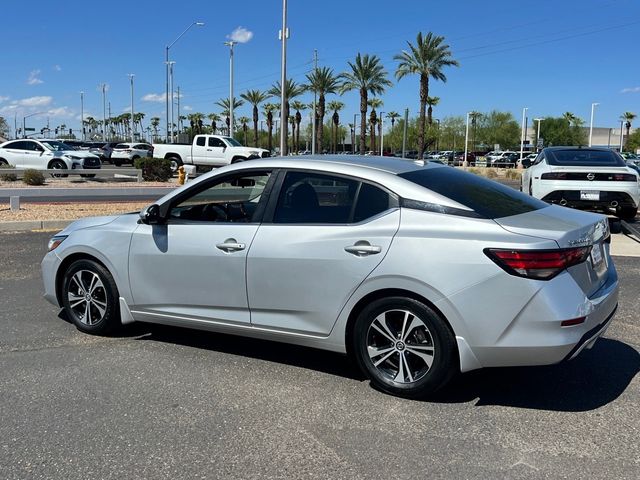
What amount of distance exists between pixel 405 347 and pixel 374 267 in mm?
547

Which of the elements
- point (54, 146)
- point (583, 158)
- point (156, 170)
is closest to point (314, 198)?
point (583, 158)

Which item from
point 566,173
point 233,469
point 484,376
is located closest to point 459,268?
point 484,376

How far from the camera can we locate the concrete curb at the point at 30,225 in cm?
1158

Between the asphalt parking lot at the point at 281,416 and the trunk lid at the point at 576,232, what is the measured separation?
83 centimetres

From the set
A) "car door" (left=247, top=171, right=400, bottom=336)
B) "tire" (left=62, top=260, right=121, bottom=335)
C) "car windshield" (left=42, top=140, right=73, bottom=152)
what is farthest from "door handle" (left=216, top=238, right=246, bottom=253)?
"car windshield" (left=42, top=140, right=73, bottom=152)

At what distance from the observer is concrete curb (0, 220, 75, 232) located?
38.0 ft

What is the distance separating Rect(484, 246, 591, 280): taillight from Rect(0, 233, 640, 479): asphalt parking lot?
92cm

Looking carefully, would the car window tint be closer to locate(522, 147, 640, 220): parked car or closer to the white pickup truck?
locate(522, 147, 640, 220): parked car

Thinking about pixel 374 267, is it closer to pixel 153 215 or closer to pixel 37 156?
pixel 153 215

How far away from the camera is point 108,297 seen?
5102 mm

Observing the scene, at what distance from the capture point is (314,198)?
441 centimetres

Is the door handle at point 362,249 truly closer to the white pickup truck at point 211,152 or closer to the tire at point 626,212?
the tire at point 626,212

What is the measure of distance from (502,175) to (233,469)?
144 ft

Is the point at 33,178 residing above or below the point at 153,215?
below
